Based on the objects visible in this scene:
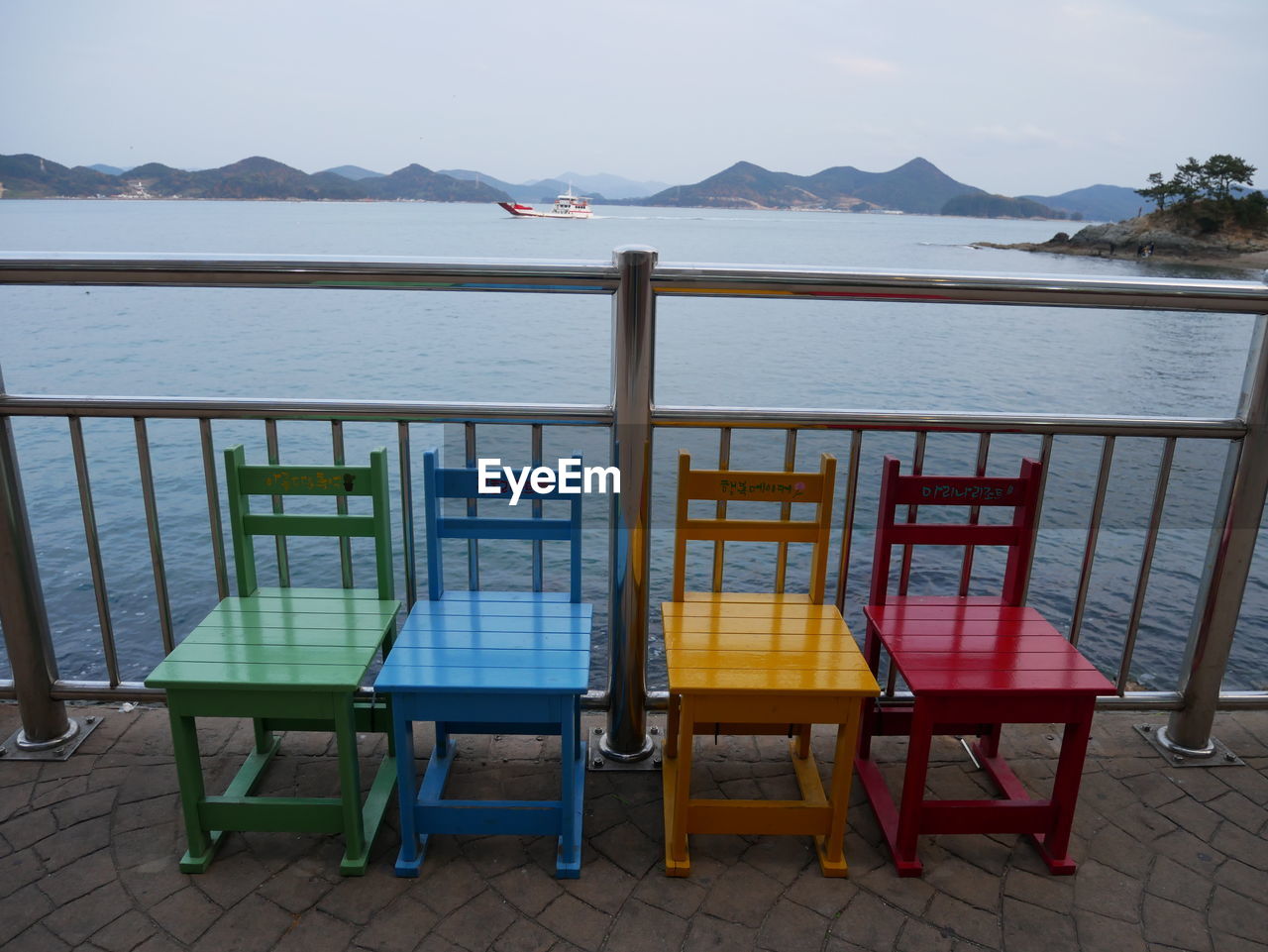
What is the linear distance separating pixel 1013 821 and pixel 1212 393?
2262cm

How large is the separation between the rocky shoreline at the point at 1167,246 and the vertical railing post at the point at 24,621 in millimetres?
48787

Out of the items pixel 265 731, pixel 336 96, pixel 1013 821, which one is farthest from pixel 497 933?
pixel 336 96

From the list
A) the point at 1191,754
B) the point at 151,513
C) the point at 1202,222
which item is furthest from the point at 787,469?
the point at 1202,222

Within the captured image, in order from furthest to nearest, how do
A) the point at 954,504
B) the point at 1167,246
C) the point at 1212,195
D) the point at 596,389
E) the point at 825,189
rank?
the point at 825,189 → the point at 1212,195 → the point at 1167,246 → the point at 596,389 → the point at 954,504

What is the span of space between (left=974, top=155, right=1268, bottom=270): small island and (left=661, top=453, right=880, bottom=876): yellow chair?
4990 cm

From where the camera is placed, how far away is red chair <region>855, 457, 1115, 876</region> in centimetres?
213

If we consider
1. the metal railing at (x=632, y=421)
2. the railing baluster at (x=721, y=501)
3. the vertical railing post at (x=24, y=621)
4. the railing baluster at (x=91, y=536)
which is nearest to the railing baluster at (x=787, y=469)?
the metal railing at (x=632, y=421)

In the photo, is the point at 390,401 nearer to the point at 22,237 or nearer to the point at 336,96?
the point at 22,237

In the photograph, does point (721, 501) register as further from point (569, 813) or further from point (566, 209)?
point (566, 209)

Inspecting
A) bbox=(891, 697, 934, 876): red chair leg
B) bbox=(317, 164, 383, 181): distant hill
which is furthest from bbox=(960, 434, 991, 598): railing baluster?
bbox=(317, 164, 383, 181): distant hill

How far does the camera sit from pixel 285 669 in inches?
82.3

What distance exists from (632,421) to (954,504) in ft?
3.22

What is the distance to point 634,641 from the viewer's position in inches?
102

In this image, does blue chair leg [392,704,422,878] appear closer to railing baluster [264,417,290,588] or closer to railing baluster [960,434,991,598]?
railing baluster [264,417,290,588]
